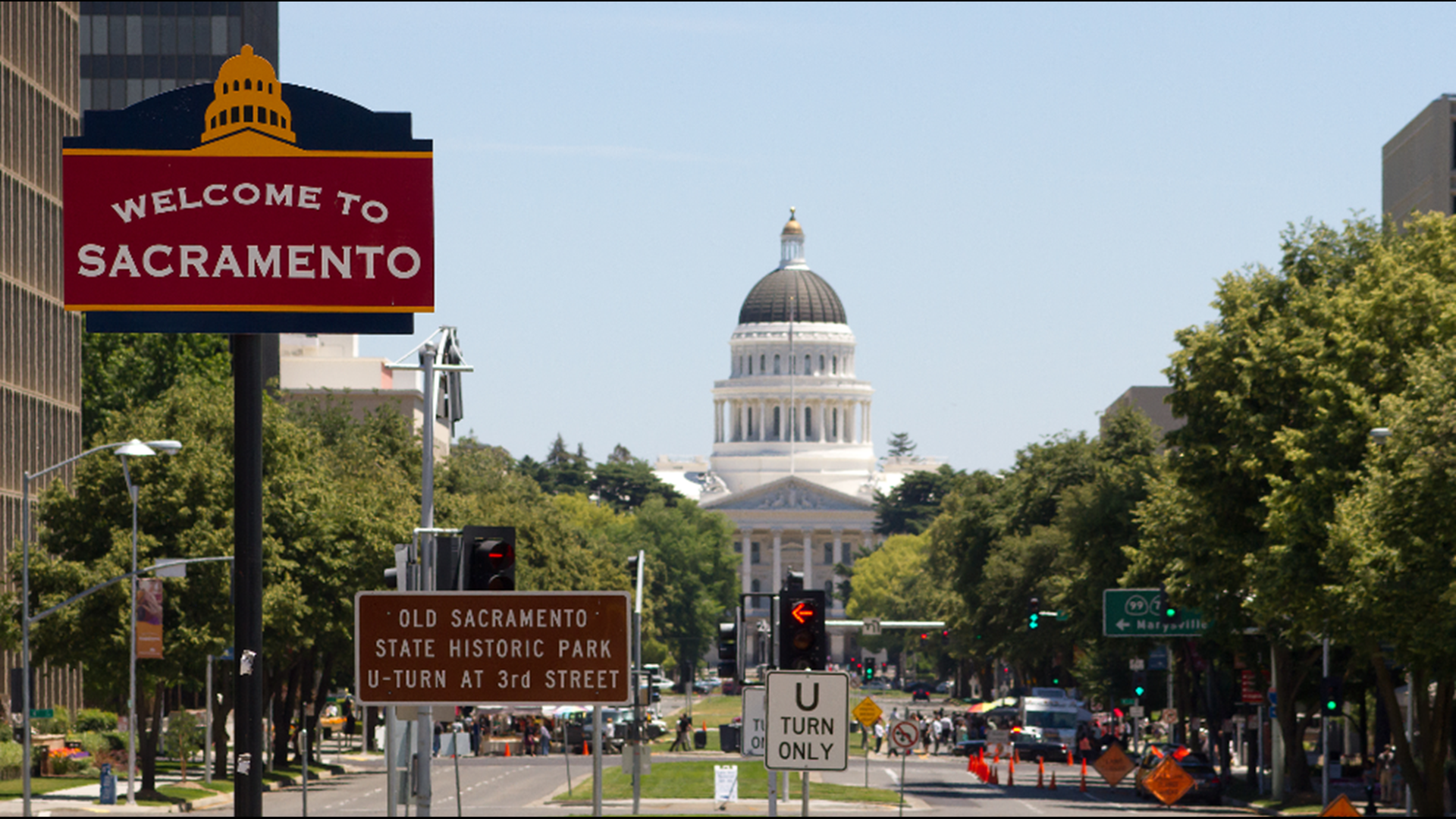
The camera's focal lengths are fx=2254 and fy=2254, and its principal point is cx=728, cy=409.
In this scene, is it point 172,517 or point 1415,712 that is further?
point 172,517

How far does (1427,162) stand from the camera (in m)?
95.8

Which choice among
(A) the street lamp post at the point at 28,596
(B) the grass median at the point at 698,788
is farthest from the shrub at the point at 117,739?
(B) the grass median at the point at 698,788

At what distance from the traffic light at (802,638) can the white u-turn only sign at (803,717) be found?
8.21 m

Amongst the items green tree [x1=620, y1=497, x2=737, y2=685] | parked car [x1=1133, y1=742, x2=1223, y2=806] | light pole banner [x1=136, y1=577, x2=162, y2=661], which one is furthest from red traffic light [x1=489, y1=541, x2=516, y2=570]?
green tree [x1=620, y1=497, x2=737, y2=685]

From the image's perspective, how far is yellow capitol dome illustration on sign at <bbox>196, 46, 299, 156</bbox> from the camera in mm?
13094

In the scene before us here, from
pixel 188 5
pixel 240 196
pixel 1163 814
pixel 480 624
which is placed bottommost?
pixel 1163 814

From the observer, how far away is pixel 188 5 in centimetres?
11088

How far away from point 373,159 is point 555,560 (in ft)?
262

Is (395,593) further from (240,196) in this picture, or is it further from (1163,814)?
(1163,814)

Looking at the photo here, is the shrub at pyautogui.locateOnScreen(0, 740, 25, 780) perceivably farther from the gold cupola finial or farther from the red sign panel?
the gold cupola finial

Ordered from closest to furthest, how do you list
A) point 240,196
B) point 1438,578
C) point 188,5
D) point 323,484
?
point 240,196 < point 1438,578 < point 323,484 < point 188,5

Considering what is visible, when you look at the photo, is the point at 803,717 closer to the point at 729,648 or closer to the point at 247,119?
the point at 247,119

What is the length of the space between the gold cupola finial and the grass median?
38.9 metres

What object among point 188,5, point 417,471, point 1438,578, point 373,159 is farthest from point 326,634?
point 188,5
